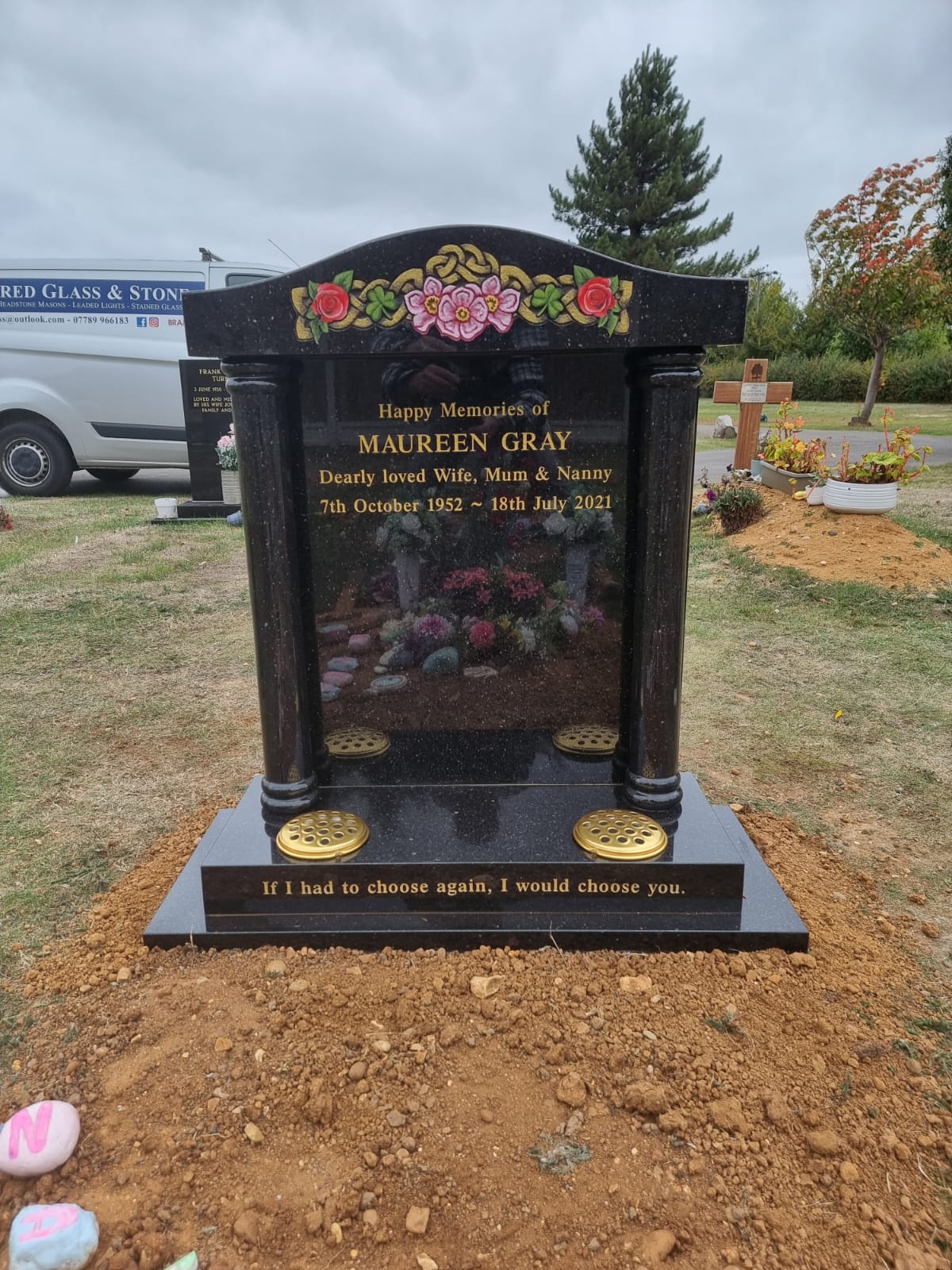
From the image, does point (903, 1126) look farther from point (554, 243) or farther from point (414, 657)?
point (554, 243)

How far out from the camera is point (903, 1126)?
1774mm

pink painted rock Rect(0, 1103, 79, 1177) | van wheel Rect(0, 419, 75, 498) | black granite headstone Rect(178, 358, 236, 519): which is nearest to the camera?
pink painted rock Rect(0, 1103, 79, 1177)

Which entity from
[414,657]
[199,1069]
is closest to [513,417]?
[414,657]

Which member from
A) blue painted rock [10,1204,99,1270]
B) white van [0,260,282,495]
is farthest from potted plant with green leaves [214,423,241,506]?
blue painted rock [10,1204,99,1270]

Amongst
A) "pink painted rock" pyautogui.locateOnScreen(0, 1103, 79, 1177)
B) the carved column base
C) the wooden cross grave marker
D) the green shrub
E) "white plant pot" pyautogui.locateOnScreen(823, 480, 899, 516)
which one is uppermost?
the wooden cross grave marker

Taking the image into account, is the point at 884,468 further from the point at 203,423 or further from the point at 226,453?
the point at 203,423

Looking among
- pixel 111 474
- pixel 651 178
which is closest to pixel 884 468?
pixel 111 474

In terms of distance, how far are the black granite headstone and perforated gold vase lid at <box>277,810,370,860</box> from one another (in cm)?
774

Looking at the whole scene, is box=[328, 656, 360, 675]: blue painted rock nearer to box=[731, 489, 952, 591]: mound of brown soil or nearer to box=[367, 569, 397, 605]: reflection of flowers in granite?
box=[367, 569, 397, 605]: reflection of flowers in granite

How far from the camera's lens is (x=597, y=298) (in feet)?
7.34

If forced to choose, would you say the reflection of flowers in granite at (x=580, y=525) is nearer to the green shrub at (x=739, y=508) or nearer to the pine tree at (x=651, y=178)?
the green shrub at (x=739, y=508)

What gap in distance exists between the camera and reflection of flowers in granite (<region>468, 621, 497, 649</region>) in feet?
9.40

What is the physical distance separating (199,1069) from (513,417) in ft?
6.30

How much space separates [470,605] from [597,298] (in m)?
1.05
